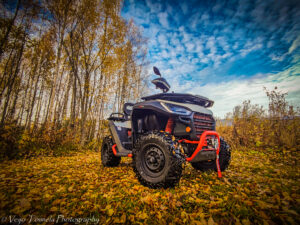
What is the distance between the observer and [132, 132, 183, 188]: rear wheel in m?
1.94

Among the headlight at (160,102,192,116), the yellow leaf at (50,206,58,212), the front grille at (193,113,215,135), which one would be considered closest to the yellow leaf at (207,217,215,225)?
the front grille at (193,113,215,135)

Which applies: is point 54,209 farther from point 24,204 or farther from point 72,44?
point 72,44

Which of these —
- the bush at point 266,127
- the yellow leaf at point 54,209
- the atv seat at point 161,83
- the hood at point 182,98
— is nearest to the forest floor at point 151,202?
the yellow leaf at point 54,209

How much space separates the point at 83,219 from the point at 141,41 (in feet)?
50.3

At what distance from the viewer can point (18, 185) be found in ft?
7.34

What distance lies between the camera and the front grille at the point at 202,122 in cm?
243

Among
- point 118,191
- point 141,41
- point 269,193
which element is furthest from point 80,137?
point 141,41

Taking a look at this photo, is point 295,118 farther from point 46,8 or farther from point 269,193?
point 46,8

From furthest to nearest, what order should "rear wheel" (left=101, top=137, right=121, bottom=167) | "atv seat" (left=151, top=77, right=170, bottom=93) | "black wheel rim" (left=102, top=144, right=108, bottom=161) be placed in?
"black wheel rim" (left=102, top=144, right=108, bottom=161) < "rear wheel" (left=101, top=137, right=121, bottom=167) < "atv seat" (left=151, top=77, right=170, bottom=93)

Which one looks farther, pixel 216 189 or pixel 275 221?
pixel 216 189

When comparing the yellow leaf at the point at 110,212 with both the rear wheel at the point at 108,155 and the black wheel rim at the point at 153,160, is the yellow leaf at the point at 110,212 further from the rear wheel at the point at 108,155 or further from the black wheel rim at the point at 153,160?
the rear wheel at the point at 108,155

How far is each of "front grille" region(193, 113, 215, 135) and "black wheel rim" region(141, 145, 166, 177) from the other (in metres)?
0.84

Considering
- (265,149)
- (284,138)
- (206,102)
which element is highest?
(206,102)

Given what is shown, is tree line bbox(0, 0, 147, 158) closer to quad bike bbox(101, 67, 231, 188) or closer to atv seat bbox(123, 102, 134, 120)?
atv seat bbox(123, 102, 134, 120)
